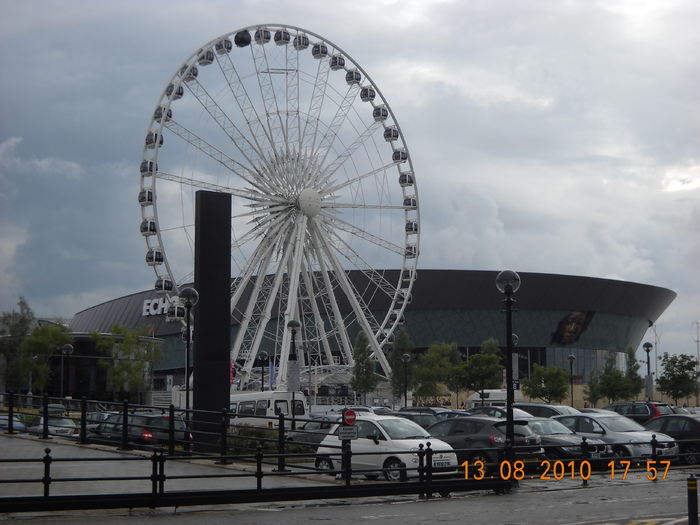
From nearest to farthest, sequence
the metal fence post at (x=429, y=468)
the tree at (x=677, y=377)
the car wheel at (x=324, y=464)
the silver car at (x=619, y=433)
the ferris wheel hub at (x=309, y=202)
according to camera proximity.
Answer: the metal fence post at (x=429, y=468), the car wheel at (x=324, y=464), the silver car at (x=619, y=433), the ferris wheel hub at (x=309, y=202), the tree at (x=677, y=377)

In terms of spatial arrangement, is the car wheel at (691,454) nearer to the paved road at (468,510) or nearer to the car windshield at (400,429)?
the paved road at (468,510)

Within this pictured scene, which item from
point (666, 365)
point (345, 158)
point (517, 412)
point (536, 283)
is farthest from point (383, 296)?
point (517, 412)

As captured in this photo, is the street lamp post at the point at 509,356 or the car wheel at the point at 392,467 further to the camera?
the car wheel at the point at 392,467

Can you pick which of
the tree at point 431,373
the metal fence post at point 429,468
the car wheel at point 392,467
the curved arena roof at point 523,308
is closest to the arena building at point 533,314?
the curved arena roof at point 523,308

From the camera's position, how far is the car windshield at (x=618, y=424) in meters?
29.5

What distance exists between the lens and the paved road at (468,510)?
50.5ft

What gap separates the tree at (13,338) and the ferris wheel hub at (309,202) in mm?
31774

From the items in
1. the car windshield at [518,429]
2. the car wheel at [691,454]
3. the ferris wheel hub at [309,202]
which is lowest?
the car wheel at [691,454]

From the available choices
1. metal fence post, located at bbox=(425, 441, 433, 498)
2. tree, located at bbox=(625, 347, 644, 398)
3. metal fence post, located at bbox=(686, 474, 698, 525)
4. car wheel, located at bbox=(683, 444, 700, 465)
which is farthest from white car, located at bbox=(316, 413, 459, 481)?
tree, located at bbox=(625, 347, 644, 398)

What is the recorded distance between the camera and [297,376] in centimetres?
3256

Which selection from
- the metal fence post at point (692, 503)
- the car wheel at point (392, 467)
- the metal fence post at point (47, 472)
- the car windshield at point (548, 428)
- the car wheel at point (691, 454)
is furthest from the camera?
the car wheel at point (691, 454)

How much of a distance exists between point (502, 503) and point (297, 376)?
14781 mm

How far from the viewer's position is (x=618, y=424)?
29.7m

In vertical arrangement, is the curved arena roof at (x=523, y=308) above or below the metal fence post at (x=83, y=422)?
above
